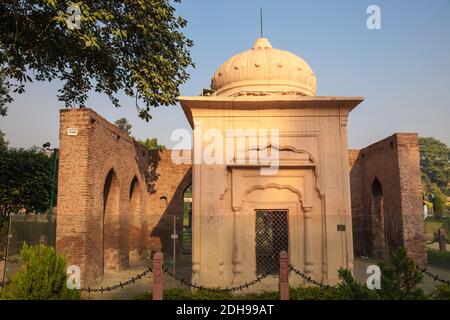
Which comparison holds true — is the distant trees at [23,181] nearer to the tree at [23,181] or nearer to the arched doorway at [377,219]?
the tree at [23,181]

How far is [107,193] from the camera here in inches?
508

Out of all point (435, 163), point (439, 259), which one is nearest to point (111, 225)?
point (439, 259)

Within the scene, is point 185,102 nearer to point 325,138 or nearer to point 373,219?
point 325,138

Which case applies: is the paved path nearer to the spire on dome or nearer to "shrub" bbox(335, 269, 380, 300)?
"shrub" bbox(335, 269, 380, 300)

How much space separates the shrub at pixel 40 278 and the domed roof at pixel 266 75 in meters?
6.41

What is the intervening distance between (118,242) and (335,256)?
7.54 metres

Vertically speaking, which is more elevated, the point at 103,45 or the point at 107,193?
the point at 103,45

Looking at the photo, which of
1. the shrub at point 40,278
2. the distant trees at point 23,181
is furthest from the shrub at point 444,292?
the distant trees at point 23,181

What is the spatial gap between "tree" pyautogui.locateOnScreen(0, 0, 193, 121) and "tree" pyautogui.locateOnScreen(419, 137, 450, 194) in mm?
52603

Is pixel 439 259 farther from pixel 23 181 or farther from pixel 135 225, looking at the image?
pixel 23 181

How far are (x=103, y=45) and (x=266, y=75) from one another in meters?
4.72
